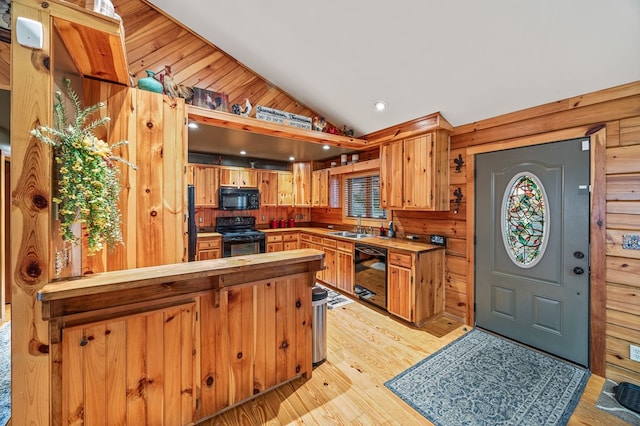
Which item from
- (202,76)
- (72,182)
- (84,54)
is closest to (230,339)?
(72,182)

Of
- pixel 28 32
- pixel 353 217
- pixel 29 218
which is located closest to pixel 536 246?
pixel 353 217

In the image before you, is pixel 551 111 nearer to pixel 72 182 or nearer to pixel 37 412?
pixel 72 182

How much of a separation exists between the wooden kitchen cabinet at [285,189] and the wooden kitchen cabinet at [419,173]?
243 cm

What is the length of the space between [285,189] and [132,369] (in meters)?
4.30

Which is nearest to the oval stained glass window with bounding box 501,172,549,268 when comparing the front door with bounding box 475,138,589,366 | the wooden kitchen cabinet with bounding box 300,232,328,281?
the front door with bounding box 475,138,589,366

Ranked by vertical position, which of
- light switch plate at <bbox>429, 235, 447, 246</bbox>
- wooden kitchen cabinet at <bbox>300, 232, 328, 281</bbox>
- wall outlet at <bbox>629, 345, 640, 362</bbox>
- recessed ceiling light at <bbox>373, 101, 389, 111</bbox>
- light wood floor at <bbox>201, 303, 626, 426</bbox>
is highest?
recessed ceiling light at <bbox>373, 101, 389, 111</bbox>

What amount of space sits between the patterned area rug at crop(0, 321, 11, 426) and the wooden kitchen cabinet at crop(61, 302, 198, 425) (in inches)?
41.1

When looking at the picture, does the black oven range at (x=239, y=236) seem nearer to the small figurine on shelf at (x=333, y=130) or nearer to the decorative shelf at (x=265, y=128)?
the decorative shelf at (x=265, y=128)

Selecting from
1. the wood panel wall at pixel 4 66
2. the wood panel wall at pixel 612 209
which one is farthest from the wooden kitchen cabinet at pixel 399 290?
the wood panel wall at pixel 4 66

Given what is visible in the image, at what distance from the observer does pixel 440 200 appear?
127 inches

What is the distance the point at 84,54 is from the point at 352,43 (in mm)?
2216

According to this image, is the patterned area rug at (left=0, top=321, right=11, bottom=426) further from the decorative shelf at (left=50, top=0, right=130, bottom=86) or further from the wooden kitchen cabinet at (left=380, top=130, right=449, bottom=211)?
the wooden kitchen cabinet at (left=380, top=130, right=449, bottom=211)

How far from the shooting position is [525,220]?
267 cm

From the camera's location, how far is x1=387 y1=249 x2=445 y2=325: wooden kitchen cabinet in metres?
3.05
